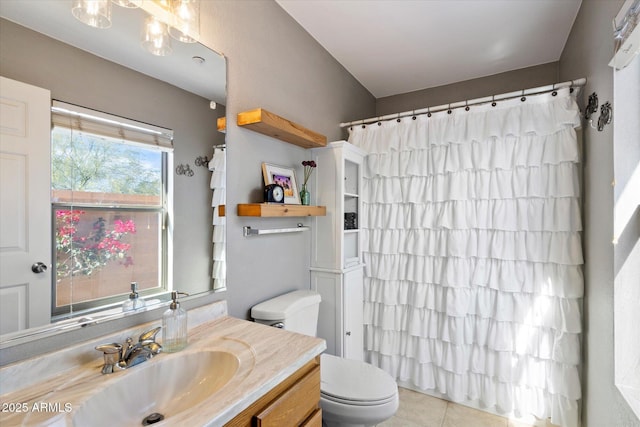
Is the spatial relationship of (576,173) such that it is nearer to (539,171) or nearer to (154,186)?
(539,171)

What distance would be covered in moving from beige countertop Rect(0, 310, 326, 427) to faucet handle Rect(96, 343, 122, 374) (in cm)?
2

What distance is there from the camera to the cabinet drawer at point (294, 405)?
0.81 metres

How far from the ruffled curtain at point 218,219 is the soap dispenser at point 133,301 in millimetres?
318

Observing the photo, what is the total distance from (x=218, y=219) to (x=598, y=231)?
1896 mm

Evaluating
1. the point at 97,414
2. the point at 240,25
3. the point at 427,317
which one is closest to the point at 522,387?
the point at 427,317

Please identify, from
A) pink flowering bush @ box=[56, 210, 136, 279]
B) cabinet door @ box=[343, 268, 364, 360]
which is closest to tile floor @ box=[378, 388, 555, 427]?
cabinet door @ box=[343, 268, 364, 360]

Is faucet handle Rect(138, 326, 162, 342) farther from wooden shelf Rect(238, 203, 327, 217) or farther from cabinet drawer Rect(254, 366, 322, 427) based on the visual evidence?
wooden shelf Rect(238, 203, 327, 217)

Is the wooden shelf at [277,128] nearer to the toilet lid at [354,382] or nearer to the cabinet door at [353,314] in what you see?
the cabinet door at [353,314]

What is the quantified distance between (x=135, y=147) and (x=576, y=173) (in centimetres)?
232

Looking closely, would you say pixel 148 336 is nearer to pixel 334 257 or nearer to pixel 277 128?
pixel 277 128

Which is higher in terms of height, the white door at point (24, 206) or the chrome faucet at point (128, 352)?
the white door at point (24, 206)

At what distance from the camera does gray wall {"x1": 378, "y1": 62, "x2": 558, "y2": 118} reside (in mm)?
2410

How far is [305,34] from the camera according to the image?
6.59ft

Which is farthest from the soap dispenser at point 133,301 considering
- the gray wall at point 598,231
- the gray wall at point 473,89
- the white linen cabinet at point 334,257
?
the gray wall at point 473,89
